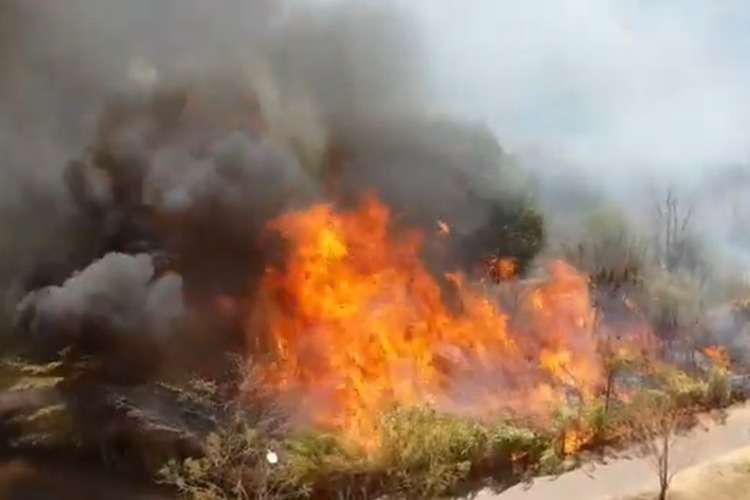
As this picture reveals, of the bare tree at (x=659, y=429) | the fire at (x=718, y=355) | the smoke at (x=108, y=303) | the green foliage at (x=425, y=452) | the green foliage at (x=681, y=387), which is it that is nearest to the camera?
the green foliage at (x=425, y=452)

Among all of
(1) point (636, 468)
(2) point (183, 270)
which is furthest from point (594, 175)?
(2) point (183, 270)

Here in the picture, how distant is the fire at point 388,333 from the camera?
1909 centimetres

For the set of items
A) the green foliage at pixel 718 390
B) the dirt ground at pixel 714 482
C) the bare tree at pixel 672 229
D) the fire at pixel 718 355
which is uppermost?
the bare tree at pixel 672 229

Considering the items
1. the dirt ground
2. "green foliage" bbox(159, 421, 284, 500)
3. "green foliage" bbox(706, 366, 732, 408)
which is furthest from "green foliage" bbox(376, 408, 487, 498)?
"green foliage" bbox(706, 366, 732, 408)

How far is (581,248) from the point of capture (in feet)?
A: 82.9

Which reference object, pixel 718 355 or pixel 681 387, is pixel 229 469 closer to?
pixel 681 387

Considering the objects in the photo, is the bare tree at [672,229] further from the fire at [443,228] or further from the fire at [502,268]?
the fire at [443,228]

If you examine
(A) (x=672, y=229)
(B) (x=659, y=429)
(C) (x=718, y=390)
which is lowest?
(B) (x=659, y=429)

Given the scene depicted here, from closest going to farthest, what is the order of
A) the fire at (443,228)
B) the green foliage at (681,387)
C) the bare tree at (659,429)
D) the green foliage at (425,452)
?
the green foliage at (425,452) < the bare tree at (659,429) < the green foliage at (681,387) < the fire at (443,228)

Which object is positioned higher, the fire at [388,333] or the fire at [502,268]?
the fire at [502,268]

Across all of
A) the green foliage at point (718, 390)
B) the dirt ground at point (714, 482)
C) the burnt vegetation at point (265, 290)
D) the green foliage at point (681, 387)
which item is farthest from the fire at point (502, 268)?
the dirt ground at point (714, 482)

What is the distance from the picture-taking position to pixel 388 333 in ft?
67.0

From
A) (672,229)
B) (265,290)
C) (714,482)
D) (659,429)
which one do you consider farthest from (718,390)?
(265,290)

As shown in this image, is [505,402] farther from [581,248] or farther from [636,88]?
[636,88]
